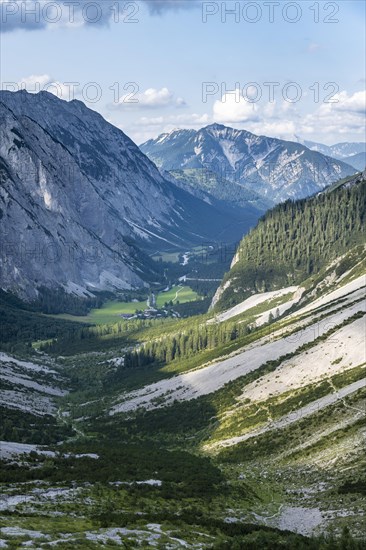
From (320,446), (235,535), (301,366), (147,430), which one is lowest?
(147,430)

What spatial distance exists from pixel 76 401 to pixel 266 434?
3075 inches

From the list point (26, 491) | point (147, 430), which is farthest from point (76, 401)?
point (26, 491)

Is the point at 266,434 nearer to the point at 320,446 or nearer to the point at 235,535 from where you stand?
the point at 320,446

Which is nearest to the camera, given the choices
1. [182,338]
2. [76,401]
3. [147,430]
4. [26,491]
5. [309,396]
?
[26,491]

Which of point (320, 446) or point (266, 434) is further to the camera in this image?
point (266, 434)

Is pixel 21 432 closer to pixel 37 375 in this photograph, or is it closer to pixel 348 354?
pixel 348 354

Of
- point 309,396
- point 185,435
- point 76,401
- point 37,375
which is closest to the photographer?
point 309,396

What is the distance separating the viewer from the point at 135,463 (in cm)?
7094

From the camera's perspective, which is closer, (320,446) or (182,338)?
(320,446)

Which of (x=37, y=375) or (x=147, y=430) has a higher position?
(x=147, y=430)

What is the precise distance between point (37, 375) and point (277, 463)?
4508 inches

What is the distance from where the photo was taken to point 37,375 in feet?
580

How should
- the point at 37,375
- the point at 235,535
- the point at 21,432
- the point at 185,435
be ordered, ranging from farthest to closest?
the point at 37,375, the point at 185,435, the point at 21,432, the point at 235,535

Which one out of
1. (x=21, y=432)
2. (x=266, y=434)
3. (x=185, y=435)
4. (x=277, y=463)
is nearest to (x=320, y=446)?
(x=277, y=463)
